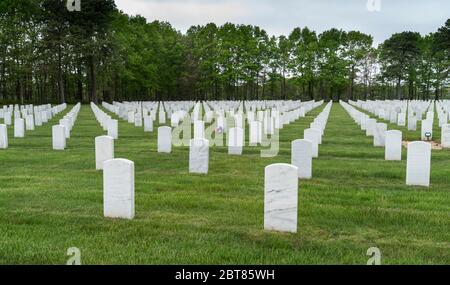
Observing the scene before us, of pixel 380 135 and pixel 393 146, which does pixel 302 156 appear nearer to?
pixel 393 146

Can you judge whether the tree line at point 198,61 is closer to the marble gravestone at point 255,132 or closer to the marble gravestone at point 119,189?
the marble gravestone at point 255,132

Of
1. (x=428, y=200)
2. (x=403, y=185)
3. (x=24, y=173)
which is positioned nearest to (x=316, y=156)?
(x=403, y=185)

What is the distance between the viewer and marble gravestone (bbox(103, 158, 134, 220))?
6914 millimetres

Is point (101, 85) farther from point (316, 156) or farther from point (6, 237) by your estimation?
point (6, 237)

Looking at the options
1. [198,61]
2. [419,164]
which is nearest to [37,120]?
[419,164]

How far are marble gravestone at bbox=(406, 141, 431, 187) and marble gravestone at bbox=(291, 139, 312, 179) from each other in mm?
1950

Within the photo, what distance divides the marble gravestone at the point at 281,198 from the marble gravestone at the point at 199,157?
415 centimetres

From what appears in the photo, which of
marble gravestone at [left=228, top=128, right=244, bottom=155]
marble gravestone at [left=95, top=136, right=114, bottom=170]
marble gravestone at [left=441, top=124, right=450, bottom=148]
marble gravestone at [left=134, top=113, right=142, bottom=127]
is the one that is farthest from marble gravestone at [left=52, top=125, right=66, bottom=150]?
marble gravestone at [left=441, top=124, right=450, bottom=148]

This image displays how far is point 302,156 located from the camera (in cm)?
991

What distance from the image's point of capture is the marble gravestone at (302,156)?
9.80m

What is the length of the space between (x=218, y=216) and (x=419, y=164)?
4617 mm

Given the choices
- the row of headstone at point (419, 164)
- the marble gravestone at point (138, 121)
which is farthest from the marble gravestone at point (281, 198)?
the marble gravestone at point (138, 121)

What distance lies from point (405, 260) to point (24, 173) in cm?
A: 832
